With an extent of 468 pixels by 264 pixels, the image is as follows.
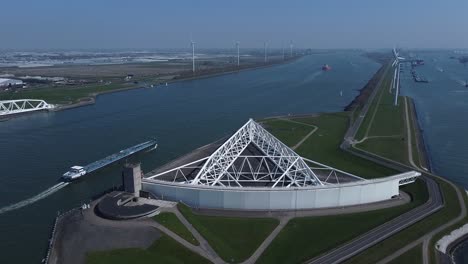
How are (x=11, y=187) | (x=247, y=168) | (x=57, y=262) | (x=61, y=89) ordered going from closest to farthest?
1. (x=57, y=262)
2. (x=11, y=187)
3. (x=247, y=168)
4. (x=61, y=89)

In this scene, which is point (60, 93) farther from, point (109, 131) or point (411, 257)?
point (411, 257)

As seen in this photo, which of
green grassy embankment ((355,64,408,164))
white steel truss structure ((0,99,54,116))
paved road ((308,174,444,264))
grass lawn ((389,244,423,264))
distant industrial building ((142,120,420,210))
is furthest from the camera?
white steel truss structure ((0,99,54,116))

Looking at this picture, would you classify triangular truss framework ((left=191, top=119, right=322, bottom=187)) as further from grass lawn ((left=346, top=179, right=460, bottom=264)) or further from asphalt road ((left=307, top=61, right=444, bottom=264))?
grass lawn ((left=346, top=179, right=460, bottom=264))

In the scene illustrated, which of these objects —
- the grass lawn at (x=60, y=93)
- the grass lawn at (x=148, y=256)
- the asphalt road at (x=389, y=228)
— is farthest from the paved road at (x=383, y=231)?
the grass lawn at (x=60, y=93)

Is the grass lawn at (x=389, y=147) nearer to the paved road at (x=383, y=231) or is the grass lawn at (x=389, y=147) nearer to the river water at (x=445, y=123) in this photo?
the river water at (x=445, y=123)

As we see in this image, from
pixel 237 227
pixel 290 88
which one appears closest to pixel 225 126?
pixel 237 227

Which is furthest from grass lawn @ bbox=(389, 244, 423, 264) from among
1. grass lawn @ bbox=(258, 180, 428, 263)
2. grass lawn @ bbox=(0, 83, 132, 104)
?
grass lawn @ bbox=(0, 83, 132, 104)

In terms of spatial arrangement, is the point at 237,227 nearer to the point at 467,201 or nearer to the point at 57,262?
the point at 57,262

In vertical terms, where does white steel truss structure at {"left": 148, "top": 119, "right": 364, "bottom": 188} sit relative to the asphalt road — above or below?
above
